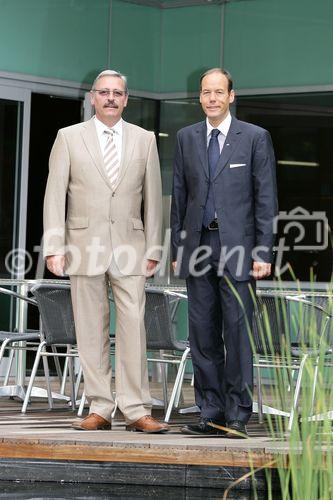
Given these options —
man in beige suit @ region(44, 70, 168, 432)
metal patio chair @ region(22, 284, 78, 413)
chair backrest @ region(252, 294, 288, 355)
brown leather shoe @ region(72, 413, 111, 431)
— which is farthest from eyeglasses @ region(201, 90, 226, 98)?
metal patio chair @ region(22, 284, 78, 413)

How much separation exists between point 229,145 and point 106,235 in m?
0.68

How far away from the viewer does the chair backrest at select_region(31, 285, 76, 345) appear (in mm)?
7000

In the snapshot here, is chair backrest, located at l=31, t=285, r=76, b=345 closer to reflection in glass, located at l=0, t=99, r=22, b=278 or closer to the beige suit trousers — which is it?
the beige suit trousers

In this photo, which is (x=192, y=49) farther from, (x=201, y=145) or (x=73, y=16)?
(x=201, y=145)

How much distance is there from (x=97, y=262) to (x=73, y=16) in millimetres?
5969

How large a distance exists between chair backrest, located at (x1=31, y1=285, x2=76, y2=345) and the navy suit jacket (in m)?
1.62

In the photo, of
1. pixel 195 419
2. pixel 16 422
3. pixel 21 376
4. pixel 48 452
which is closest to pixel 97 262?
pixel 48 452

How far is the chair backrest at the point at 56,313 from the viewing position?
7.00 metres

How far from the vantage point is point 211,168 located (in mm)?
5516

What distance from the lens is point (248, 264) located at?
17.7ft

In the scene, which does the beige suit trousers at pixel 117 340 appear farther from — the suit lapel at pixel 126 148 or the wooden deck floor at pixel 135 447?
the suit lapel at pixel 126 148

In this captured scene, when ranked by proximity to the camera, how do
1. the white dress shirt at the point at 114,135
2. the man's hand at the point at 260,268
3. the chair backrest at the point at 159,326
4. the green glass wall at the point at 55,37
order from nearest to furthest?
1. the man's hand at the point at 260,268
2. the white dress shirt at the point at 114,135
3. the chair backrest at the point at 159,326
4. the green glass wall at the point at 55,37

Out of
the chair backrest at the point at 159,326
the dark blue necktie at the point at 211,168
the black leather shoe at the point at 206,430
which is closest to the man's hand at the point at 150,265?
the dark blue necktie at the point at 211,168

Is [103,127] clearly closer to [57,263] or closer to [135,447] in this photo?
[57,263]
